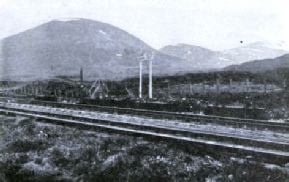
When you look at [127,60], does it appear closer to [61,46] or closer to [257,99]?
[61,46]

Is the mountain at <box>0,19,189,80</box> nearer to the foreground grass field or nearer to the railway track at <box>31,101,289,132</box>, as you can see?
the railway track at <box>31,101,289,132</box>

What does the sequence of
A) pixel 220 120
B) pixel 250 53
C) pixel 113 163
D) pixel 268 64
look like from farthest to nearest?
pixel 250 53
pixel 268 64
pixel 220 120
pixel 113 163

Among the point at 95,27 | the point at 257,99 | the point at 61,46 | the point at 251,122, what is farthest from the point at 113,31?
the point at 251,122

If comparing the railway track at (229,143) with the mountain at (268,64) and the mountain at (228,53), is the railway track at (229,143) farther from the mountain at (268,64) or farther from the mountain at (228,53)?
the mountain at (228,53)

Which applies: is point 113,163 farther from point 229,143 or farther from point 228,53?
point 228,53

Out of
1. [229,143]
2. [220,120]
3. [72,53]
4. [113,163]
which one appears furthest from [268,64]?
[72,53]

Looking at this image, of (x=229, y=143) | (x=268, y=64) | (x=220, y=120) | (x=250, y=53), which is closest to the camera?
(x=229, y=143)

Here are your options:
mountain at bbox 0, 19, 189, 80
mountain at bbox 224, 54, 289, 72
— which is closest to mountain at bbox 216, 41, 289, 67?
mountain at bbox 0, 19, 189, 80
